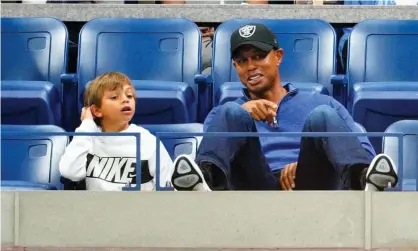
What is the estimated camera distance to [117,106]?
9.52 feet

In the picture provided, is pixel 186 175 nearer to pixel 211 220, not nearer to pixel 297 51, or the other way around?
pixel 211 220

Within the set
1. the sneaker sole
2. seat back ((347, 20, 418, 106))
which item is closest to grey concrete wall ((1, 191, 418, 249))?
the sneaker sole

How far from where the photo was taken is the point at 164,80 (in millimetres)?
3605

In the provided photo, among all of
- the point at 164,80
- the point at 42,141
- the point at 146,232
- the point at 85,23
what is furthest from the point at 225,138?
the point at 85,23

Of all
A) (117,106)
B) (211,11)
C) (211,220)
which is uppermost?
(211,11)

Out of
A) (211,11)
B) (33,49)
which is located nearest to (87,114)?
(33,49)

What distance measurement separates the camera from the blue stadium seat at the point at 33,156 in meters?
3.06

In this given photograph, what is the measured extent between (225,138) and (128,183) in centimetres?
32

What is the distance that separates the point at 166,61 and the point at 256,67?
77 centimetres

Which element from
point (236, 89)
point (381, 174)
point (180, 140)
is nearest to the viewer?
point (381, 174)

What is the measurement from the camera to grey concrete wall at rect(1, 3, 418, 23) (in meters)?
3.83

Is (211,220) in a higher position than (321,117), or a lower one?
lower

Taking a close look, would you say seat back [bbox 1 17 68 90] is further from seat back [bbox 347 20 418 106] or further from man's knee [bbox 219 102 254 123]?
man's knee [bbox 219 102 254 123]

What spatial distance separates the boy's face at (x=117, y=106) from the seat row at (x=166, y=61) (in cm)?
47
